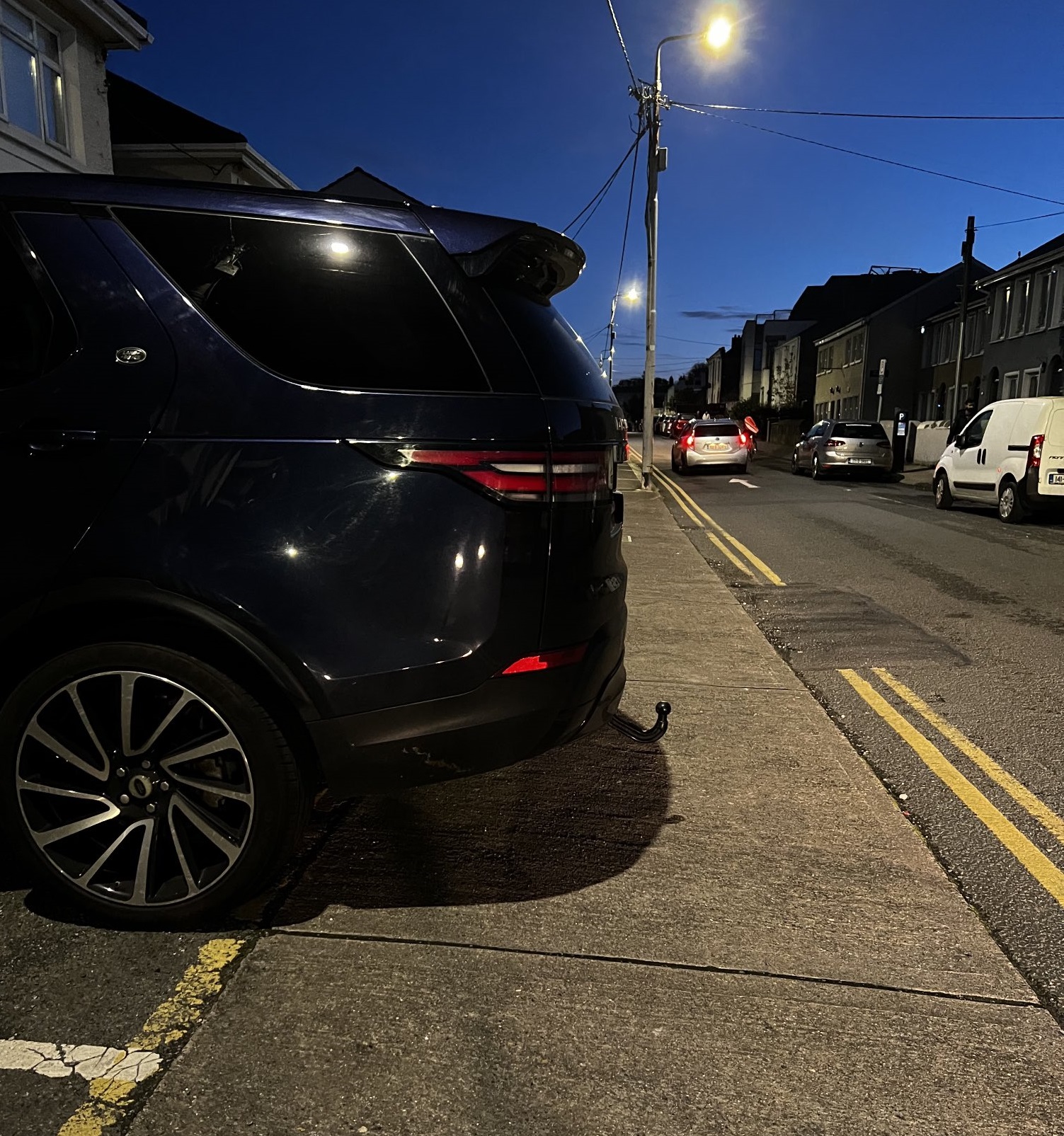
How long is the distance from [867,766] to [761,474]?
Result: 22.6 metres

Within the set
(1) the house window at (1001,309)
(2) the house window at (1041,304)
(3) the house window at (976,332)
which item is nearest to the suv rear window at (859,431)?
(2) the house window at (1041,304)

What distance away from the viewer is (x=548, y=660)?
8.09ft

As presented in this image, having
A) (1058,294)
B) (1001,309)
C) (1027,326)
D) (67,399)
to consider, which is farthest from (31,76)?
(1001,309)

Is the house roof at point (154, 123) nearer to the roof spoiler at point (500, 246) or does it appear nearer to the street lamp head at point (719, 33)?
the street lamp head at point (719, 33)

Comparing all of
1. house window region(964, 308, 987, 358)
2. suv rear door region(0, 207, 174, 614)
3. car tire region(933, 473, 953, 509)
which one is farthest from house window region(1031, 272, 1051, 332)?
suv rear door region(0, 207, 174, 614)

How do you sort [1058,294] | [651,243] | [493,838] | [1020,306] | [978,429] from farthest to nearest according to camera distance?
[1020,306], [1058,294], [651,243], [978,429], [493,838]

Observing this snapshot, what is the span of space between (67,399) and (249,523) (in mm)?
616

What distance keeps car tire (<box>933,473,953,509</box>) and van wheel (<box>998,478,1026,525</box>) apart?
1.65 metres

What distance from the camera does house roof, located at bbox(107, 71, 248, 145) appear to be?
17719 mm

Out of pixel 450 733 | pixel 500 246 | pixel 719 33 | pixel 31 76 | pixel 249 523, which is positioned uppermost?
pixel 719 33

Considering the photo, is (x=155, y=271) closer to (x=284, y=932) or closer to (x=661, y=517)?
(x=284, y=932)

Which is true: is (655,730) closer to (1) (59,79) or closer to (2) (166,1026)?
(2) (166,1026)

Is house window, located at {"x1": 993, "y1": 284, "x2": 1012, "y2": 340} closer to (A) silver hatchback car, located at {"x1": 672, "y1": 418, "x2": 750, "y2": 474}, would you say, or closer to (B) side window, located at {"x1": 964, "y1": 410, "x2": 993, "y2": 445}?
(A) silver hatchback car, located at {"x1": 672, "y1": 418, "x2": 750, "y2": 474}

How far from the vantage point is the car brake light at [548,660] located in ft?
7.89
